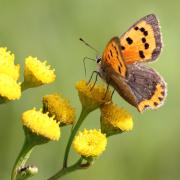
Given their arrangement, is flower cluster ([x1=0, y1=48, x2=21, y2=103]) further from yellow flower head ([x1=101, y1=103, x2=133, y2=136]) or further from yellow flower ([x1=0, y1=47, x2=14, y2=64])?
yellow flower head ([x1=101, y1=103, x2=133, y2=136])

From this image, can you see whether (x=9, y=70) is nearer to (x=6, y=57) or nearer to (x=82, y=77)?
(x=6, y=57)

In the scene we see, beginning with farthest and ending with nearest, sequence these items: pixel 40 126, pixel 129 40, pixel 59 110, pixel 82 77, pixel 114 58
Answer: pixel 82 77 → pixel 129 40 → pixel 59 110 → pixel 114 58 → pixel 40 126

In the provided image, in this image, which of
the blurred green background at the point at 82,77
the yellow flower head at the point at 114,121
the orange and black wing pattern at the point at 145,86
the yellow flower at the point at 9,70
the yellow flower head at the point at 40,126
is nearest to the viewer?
the yellow flower head at the point at 40,126

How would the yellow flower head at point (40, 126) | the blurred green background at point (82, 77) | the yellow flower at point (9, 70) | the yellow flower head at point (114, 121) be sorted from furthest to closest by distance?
the blurred green background at point (82, 77)
the yellow flower head at point (114, 121)
the yellow flower at point (9, 70)
the yellow flower head at point (40, 126)

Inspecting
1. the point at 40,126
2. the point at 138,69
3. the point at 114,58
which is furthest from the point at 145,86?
the point at 40,126

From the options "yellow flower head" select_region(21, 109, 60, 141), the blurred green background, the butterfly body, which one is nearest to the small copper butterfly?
the butterfly body

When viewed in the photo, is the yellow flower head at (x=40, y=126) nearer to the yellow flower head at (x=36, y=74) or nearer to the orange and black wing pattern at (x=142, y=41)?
the yellow flower head at (x=36, y=74)

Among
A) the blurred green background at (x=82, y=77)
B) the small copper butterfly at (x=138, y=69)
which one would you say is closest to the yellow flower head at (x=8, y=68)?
the small copper butterfly at (x=138, y=69)
